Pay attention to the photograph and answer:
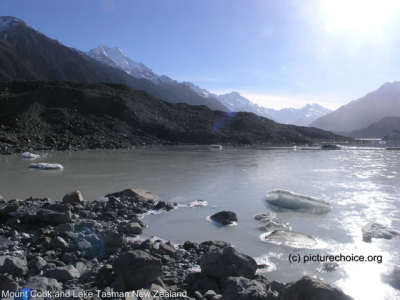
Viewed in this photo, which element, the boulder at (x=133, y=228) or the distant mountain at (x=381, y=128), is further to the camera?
the distant mountain at (x=381, y=128)

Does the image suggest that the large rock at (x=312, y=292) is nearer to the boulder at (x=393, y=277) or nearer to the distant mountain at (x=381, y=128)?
the boulder at (x=393, y=277)

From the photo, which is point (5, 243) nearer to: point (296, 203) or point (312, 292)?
point (312, 292)

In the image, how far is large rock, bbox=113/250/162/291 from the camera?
4297 mm

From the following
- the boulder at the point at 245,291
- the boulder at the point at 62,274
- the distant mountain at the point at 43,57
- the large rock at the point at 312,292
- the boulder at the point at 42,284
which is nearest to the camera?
the large rock at the point at 312,292

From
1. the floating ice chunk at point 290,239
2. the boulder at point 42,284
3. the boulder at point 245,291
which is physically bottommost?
the floating ice chunk at point 290,239

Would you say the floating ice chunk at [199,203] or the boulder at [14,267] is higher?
the boulder at [14,267]

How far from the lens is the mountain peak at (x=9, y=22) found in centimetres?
14100

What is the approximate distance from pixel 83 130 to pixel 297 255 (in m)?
39.5

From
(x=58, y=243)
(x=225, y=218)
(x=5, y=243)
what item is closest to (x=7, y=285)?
(x=58, y=243)

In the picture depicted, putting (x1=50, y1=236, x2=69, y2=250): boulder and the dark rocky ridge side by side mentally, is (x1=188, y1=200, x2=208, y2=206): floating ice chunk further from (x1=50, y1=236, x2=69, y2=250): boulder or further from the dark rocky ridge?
the dark rocky ridge

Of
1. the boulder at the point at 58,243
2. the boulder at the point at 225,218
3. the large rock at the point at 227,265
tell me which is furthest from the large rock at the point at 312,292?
the boulder at the point at 225,218

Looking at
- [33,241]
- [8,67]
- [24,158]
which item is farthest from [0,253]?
[8,67]

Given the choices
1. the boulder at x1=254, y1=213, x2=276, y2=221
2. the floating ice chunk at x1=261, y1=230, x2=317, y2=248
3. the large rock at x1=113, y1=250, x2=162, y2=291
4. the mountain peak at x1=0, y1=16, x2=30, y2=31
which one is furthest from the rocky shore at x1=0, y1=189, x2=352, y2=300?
the mountain peak at x1=0, y1=16, x2=30, y2=31

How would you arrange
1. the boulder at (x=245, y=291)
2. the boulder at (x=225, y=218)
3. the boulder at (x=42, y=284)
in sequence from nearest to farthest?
1. the boulder at (x=245, y=291)
2. the boulder at (x=42, y=284)
3. the boulder at (x=225, y=218)
